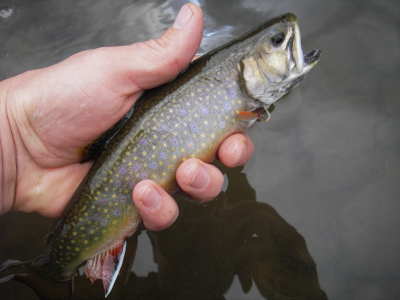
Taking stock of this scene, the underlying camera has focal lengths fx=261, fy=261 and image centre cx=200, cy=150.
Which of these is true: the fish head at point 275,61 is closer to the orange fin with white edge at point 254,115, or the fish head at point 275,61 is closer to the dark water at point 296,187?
the orange fin with white edge at point 254,115

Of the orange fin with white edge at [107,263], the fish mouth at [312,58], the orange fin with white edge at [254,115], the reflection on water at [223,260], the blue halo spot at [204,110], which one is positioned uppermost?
the blue halo spot at [204,110]

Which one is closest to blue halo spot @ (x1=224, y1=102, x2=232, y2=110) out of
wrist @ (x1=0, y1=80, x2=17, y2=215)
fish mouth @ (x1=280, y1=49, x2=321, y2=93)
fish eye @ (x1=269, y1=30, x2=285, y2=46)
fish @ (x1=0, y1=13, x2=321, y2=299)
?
fish @ (x1=0, y1=13, x2=321, y2=299)

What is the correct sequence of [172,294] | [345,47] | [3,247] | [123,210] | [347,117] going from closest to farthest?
[123,210] → [172,294] → [3,247] → [347,117] → [345,47]

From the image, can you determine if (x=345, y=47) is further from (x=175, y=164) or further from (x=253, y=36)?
(x=175, y=164)

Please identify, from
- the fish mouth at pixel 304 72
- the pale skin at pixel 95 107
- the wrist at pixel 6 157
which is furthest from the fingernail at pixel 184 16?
the wrist at pixel 6 157

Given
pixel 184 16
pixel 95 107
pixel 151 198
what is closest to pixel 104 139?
pixel 95 107

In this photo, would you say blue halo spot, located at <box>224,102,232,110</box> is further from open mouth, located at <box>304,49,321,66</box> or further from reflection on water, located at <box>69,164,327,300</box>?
reflection on water, located at <box>69,164,327,300</box>

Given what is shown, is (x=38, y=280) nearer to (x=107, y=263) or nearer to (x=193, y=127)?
(x=107, y=263)

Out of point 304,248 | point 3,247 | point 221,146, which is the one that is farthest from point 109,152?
point 304,248

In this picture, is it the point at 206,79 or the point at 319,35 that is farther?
the point at 319,35
